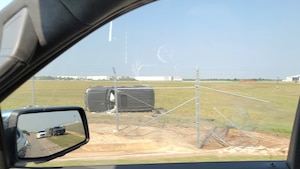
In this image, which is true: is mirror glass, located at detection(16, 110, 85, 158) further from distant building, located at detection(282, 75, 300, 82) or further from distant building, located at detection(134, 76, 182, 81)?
distant building, located at detection(282, 75, 300, 82)

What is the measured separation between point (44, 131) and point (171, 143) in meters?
0.98

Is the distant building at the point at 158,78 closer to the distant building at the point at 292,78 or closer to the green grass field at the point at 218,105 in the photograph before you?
the green grass field at the point at 218,105

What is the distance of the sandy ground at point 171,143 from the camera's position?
231 centimetres

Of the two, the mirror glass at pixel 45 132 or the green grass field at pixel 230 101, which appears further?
the green grass field at pixel 230 101

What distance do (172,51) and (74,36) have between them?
1159mm

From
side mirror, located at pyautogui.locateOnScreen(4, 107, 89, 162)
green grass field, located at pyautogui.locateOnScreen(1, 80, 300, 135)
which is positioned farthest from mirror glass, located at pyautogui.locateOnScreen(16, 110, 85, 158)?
green grass field, located at pyautogui.locateOnScreen(1, 80, 300, 135)

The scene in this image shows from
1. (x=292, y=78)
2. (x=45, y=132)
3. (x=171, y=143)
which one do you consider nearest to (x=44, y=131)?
(x=45, y=132)

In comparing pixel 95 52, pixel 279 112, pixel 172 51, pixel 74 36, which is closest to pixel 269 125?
pixel 279 112

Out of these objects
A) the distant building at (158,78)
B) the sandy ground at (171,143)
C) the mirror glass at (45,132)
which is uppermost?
the distant building at (158,78)

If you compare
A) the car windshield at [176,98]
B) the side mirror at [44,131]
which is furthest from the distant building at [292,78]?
the side mirror at [44,131]

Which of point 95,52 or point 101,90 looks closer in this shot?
point 95,52

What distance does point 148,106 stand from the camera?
2434 millimetres

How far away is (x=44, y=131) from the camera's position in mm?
1806

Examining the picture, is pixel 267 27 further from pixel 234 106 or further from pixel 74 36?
pixel 74 36
